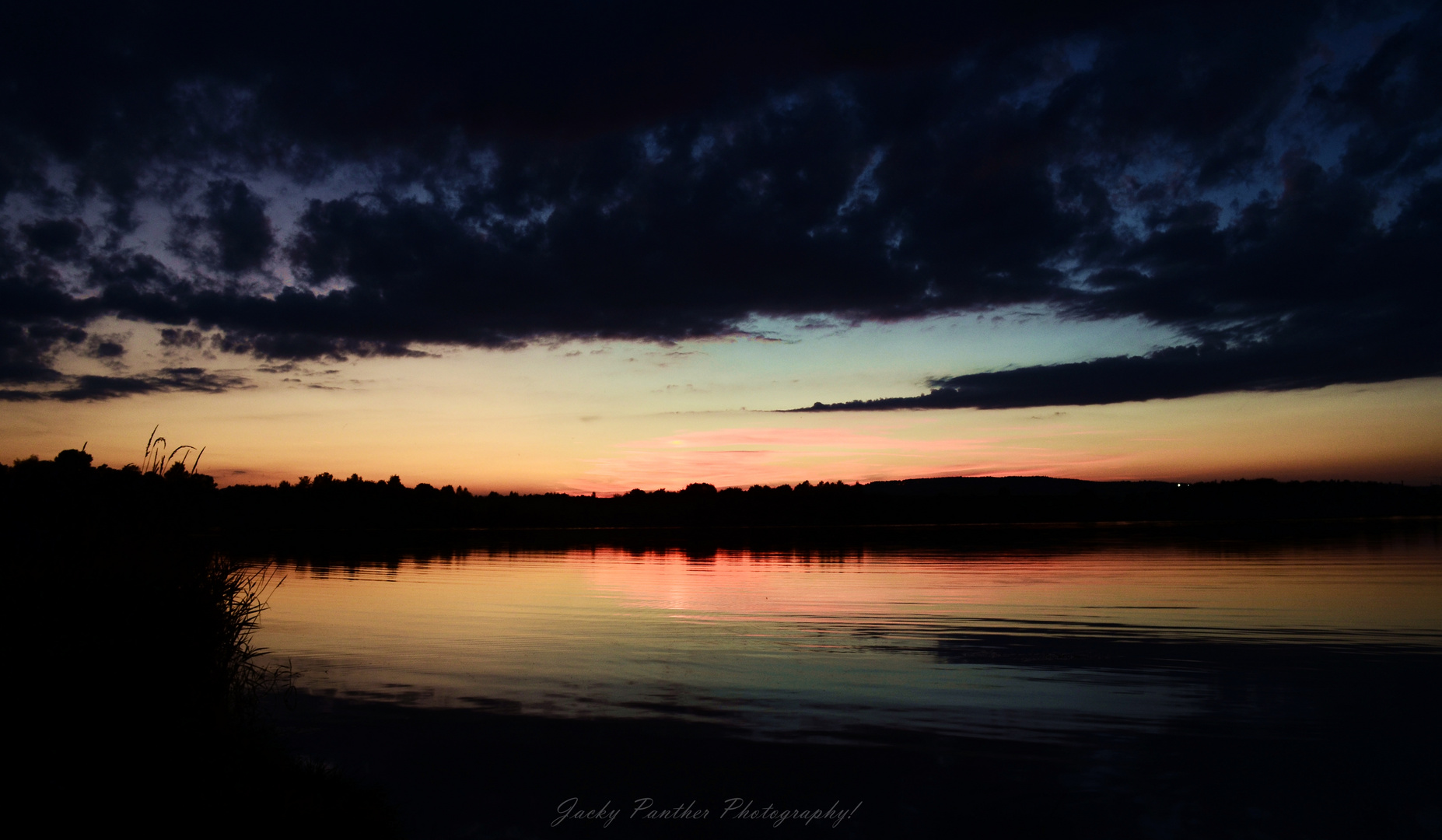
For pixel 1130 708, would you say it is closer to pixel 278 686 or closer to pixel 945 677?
pixel 945 677

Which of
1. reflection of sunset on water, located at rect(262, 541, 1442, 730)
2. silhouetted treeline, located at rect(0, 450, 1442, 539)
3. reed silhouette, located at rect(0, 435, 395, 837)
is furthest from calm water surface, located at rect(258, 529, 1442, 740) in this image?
silhouetted treeline, located at rect(0, 450, 1442, 539)

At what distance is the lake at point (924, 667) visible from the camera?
9.90 m

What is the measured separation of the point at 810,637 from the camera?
18.1 m

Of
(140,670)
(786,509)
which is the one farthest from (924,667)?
(786,509)

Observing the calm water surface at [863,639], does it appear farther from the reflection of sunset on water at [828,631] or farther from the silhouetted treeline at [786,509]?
the silhouetted treeline at [786,509]

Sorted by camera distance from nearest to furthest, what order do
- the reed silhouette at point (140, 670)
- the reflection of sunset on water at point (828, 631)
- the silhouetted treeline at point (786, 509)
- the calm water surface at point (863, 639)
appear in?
the reed silhouette at point (140, 670), the calm water surface at point (863, 639), the reflection of sunset on water at point (828, 631), the silhouetted treeline at point (786, 509)

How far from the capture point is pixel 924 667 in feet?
48.2

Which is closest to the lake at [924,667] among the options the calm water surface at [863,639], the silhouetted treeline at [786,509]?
the calm water surface at [863,639]

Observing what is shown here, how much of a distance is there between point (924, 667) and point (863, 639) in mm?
3041

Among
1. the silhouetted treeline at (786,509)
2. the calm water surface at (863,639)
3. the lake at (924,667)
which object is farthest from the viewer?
the silhouetted treeline at (786,509)

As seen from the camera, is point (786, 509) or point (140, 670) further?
point (786, 509)

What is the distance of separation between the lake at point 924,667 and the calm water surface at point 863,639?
0.28 feet

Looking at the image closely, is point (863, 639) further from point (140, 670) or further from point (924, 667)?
point (140, 670)

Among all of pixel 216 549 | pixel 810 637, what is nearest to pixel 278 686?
pixel 216 549
